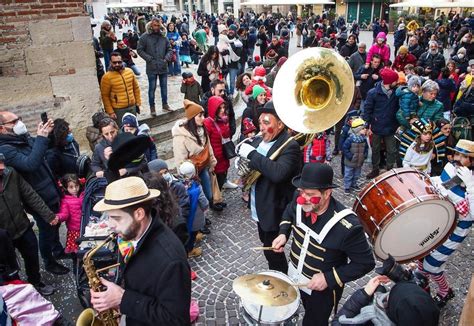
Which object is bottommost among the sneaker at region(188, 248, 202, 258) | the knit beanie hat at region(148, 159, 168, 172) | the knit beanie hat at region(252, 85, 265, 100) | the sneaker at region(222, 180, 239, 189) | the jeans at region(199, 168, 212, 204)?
the sneaker at region(188, 248, 202, 258)

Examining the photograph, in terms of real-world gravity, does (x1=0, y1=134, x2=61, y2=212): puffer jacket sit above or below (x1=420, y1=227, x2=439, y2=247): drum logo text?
above

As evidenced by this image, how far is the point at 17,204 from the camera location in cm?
398

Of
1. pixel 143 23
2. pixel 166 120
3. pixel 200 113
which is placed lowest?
pixel 166 120

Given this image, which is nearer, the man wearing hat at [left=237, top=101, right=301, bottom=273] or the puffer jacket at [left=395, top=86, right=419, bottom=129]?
the man wearing hat at [left=237, top=101, right=301, bottom=273]

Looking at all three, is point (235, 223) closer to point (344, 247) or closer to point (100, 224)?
point (100, 224)

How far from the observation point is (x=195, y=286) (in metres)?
4.43

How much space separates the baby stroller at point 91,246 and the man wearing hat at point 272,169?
1.46 meters

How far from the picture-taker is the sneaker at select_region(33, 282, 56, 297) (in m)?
4.24

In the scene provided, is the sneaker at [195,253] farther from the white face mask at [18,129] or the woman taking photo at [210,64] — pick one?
the woman taking photo at [210,64]

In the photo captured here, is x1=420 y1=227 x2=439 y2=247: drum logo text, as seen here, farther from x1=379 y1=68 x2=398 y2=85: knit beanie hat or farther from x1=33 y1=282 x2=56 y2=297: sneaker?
x1=33 y1=282 x2=56 y2=297: sneaker

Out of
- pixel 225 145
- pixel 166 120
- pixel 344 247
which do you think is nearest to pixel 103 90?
pixel 166 120

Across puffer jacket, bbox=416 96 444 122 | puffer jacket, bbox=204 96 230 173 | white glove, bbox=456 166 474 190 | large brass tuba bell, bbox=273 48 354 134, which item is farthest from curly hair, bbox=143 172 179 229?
puffer jacket, bbox=416 96 444 122

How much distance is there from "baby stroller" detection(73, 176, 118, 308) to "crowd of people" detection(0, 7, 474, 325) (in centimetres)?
23

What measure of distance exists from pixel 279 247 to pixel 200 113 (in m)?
2.51
